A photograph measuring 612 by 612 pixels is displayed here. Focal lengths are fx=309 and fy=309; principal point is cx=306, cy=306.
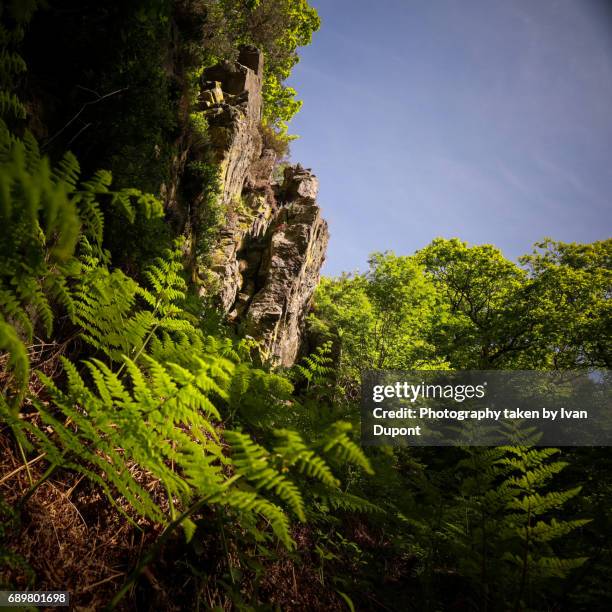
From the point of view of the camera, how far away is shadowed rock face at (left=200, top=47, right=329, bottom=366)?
33.9 feet

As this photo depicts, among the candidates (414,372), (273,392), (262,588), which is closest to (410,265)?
(414,372)

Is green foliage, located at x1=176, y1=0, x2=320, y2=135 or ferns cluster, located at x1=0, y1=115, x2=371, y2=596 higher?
green foliage, located at x1=176, y1=0, x2=320, y2=135

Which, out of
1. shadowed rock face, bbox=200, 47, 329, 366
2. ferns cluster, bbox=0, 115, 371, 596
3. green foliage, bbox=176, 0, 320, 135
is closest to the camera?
ferns cluster, bbox=0, 115, 371, 596

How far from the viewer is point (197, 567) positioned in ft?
5.11

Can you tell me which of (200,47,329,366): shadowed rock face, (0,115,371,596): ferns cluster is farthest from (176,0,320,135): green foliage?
(0,115,371,596): ferns cluster

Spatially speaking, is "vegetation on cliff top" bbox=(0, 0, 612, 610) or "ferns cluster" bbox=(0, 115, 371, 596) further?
"vegetation on cliff top" bbox=(0, 0, 612, 610)

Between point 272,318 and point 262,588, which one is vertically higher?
point 272,318

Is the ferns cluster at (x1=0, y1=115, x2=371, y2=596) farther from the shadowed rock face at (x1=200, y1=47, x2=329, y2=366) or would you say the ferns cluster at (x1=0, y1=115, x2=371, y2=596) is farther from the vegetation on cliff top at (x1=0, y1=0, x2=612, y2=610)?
the shadowed rock face at (x1=200, y1=47, x2=329, y2=366)

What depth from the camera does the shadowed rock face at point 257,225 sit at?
1034 centimetres

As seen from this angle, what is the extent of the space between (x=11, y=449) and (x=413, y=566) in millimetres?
3041

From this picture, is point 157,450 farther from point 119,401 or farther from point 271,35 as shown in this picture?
point 271,35

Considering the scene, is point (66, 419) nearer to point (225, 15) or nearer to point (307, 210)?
point (307, 210)

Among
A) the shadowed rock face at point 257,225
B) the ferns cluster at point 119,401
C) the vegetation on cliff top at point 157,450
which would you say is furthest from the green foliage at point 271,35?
the ferns cluster at point 119,401

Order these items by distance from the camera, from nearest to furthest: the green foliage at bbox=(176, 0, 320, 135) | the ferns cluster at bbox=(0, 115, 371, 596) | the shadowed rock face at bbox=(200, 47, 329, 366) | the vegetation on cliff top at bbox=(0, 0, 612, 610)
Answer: the ferns cluster at bbox=(0, 115, 371, 596)
the vegetation on cliff top at bbox=(0, 0, 612, 610)
the shadowed rock face at bbox=(200, 47, 329, 366)
the green foliage at bbox=(176, 0, 320, 135)
